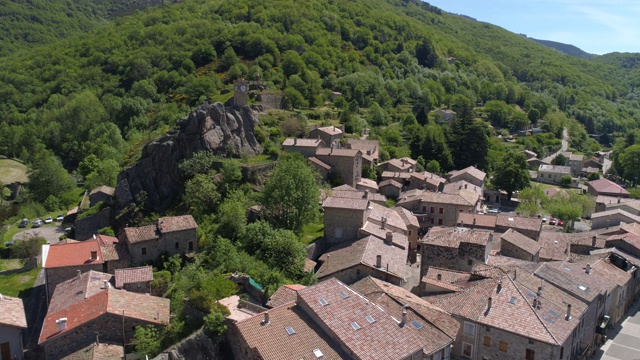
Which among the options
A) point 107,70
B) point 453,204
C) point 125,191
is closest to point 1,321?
point 125,191

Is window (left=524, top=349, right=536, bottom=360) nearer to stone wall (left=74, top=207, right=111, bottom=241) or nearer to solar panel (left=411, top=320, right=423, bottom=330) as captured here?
solar panel (left=411, top=320, right=423, bottom=330)

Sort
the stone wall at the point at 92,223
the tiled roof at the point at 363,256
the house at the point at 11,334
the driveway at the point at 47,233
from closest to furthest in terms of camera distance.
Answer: the house at the point at 11,334
the tiled roof at the point at 363,256
the stone wall at the point at 92,223
the driveway at the point at 47,233

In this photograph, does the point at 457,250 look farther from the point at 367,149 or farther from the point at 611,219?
the point at 367,149

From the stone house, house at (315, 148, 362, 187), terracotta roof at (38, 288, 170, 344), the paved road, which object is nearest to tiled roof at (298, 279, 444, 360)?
terracotta roof at (38, 288, 170, 344)

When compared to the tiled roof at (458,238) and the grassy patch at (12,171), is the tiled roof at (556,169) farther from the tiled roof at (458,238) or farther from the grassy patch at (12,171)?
the grassy patch at (12,171)

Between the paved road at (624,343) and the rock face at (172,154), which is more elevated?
the rock face at (172,154)

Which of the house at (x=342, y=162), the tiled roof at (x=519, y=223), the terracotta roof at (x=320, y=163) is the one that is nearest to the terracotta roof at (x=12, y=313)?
the terracotta roof at (x=320, y=163)
